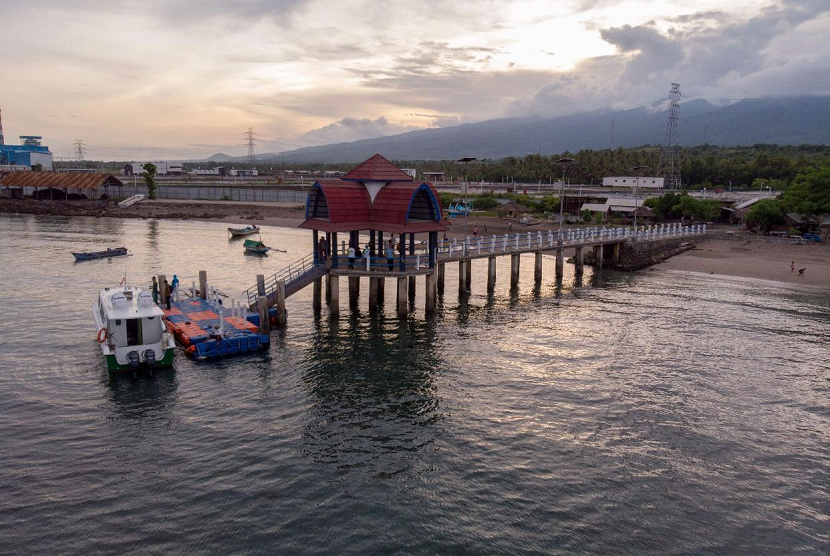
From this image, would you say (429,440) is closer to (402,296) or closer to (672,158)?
(402,296)

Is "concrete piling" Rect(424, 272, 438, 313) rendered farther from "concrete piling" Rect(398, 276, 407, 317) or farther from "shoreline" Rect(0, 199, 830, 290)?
"shoreline" Rect(0, 199, 830, 290)

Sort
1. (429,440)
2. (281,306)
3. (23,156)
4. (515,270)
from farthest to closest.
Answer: (23,156) → (515,270) → (281,306) → (429,440)

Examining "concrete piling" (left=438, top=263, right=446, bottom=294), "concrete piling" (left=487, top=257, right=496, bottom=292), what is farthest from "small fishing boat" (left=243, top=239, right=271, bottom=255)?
"concrete piling" (left=487, top=257, right=496, bottom=292)

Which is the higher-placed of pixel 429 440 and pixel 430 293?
pixel 430 293

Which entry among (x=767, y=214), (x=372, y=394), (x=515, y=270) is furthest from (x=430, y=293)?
(x=767, y=214)

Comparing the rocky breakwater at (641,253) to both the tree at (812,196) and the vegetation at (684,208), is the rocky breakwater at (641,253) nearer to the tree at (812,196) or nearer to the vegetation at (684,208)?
the tree at (812,196)

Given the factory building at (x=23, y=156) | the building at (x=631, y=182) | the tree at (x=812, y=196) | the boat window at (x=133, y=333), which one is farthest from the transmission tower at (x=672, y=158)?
the factory building at (x=23, y=156)
